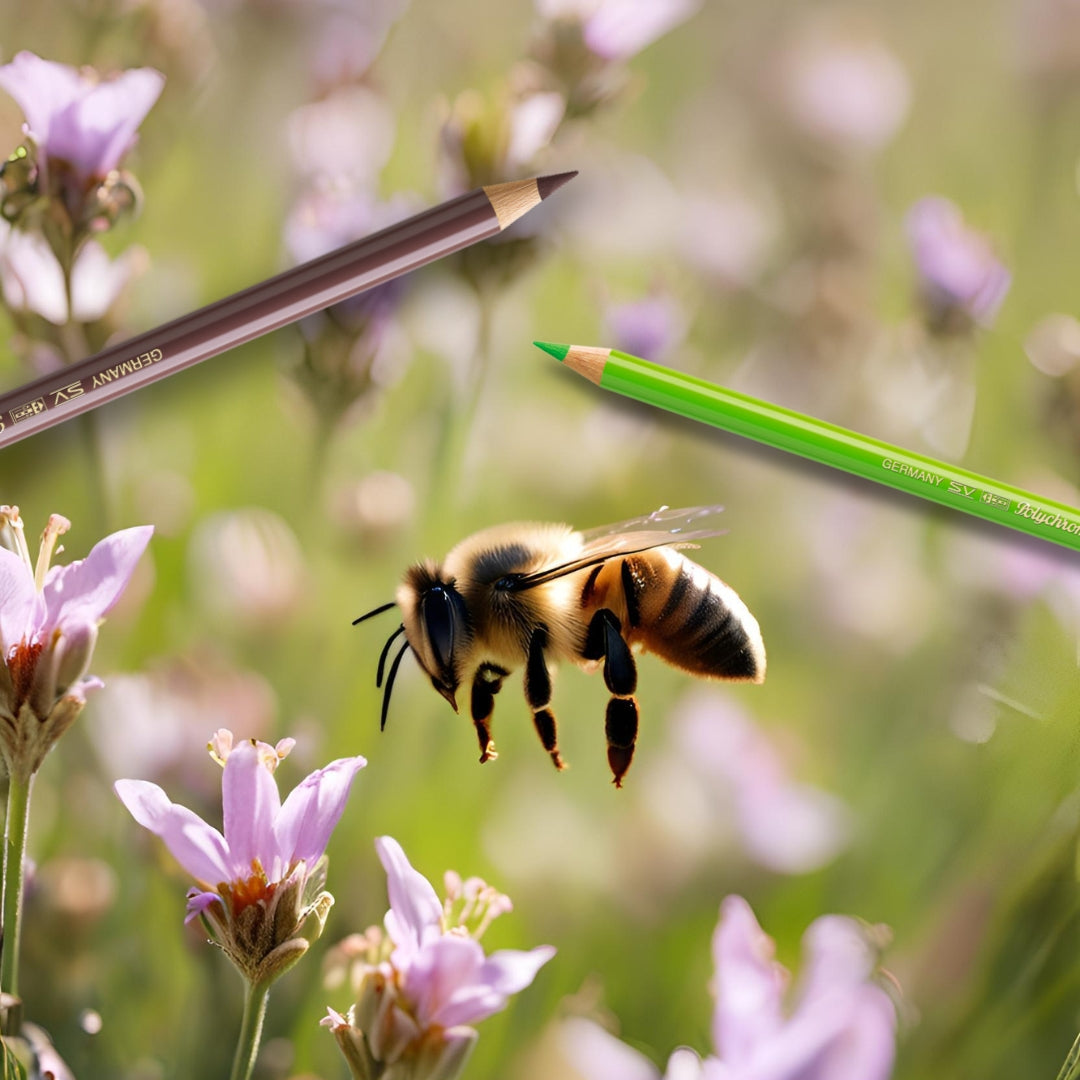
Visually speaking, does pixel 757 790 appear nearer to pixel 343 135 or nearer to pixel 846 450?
pixel 846 450

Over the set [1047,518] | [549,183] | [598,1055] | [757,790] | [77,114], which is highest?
[77,114]

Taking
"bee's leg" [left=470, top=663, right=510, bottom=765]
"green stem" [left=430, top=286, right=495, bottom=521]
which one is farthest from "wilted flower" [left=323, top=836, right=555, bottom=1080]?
"green stem" [left=430, top=286, right=495, bottom=521]

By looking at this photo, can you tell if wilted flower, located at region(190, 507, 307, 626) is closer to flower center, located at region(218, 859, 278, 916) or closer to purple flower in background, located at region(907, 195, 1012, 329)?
flower center, located at region(218, 859, 278, 916)

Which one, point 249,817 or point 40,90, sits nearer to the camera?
point 249,817

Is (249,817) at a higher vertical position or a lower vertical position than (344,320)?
lower

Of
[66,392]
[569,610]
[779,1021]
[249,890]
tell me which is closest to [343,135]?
[66,392]

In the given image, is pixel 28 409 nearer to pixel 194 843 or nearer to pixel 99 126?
pixel 99 126
